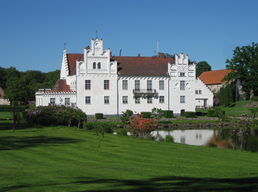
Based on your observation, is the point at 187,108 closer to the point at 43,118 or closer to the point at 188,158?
the point at 43,118

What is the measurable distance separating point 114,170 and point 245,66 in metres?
58.3

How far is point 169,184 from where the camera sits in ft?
22.3

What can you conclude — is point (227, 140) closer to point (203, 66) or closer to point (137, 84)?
point (137, 84)

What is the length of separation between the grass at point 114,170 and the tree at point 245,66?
5159 centimetres

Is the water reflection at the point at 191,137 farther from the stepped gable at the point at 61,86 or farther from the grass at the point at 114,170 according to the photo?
the stepped gable at the point at 61,86

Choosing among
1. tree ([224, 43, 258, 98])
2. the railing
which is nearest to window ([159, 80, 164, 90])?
the railing

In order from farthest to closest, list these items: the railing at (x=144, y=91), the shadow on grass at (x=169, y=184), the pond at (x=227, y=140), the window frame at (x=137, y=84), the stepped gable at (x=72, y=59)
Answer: the stepped gable at (x=72, y=59) → the window frame at (x=137, y=84) → the railing at (x=144, y=91) → the pond at (x=227, y=140) → the shadow on grass at (x=169, y=184)

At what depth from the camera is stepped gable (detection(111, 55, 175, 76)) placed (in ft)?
140

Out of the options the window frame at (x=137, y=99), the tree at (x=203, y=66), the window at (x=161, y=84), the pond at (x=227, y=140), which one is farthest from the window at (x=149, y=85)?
the tree at (x=203, y=66)

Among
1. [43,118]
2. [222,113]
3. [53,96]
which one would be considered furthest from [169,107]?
[43,118]

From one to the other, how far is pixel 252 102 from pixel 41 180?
2315 inches

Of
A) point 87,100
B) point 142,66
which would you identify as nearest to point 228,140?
point 87,100

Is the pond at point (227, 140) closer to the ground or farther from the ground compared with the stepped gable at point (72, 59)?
closer to the ground

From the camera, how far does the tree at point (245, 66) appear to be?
5991cm
